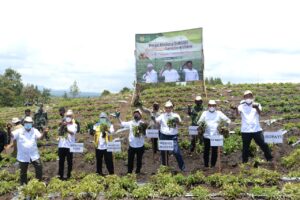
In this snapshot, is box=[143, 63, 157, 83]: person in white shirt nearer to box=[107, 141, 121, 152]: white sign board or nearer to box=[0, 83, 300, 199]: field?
box=[0, 83, 300, 199]: field

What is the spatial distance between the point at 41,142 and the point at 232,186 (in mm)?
10977

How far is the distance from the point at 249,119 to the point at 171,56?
10256mm

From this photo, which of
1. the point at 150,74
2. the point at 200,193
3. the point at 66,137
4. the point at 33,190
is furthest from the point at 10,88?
the point at 200,193

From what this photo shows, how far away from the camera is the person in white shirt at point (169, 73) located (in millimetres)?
20844

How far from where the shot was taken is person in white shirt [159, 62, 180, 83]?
2084cm

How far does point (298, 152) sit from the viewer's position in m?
11.2

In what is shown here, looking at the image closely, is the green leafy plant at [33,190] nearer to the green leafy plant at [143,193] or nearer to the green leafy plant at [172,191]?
the green leafy plant at [143,193]

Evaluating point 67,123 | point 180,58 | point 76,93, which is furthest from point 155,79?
point 76,93

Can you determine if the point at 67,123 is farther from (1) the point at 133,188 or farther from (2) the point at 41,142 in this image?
(2) the point at 41,142

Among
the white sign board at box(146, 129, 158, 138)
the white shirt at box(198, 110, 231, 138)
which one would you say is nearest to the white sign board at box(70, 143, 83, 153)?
the white sign board at box(146, 129, 158, 138)

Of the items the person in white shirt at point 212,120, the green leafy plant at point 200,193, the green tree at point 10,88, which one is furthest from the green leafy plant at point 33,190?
the green tree at point 10,88

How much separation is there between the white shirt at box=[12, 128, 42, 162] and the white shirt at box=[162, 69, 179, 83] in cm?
1084

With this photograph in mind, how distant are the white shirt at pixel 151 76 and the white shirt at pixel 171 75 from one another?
485 mm

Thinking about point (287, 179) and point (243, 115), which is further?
point (243, 115)
